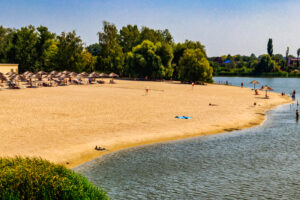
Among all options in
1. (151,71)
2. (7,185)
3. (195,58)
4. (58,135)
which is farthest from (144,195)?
(151,71)

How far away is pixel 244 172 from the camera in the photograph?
1964cm

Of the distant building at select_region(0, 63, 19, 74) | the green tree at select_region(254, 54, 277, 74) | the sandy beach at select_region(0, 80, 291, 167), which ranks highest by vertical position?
the green tree at select_region(254, 54, 277, 74)

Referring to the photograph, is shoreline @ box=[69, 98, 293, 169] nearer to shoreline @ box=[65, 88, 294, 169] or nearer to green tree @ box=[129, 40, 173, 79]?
shoreline @ box=[65, 88, 294, 169]

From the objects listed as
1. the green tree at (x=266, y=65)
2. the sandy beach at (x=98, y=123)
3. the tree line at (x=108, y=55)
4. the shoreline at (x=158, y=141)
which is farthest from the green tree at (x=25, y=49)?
the green tree at (x=266, y=65)

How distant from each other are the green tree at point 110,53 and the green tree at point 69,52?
8.31 metres

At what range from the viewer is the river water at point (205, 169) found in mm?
16516

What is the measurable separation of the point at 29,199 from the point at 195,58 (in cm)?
8267

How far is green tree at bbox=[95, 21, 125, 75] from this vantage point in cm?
10669

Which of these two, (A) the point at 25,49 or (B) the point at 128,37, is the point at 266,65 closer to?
(B) the point at 128,37

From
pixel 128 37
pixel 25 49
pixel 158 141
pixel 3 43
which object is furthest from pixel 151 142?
pixel 3 43

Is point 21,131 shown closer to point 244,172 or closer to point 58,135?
point 58,135

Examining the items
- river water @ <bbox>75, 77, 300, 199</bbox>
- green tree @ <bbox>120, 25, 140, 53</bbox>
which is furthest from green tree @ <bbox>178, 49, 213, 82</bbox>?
river water @ <bbox>75, 77, 300, 199</bbox>

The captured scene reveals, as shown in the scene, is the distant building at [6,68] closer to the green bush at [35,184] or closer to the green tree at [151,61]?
the green tree at [151,61]

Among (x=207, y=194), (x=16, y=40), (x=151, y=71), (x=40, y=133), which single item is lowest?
(x=207, y=194)
